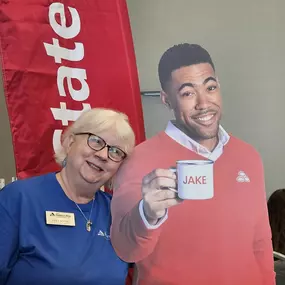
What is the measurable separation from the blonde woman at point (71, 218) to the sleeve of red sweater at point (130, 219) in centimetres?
3

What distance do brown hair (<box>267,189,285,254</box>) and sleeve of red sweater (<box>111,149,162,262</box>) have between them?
48 centimetres

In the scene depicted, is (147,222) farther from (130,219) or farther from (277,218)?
(277,218)

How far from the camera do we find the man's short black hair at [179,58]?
1.35 m

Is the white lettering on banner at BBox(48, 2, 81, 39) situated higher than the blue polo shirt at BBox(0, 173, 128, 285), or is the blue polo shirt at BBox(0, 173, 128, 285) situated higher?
the white lettering on banner at BBox(48, 2, 81, 39)

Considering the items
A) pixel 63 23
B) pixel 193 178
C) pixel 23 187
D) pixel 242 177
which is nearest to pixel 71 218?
pixel 23 187

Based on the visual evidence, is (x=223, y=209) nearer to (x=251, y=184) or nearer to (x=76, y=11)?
(x=251, y=184)

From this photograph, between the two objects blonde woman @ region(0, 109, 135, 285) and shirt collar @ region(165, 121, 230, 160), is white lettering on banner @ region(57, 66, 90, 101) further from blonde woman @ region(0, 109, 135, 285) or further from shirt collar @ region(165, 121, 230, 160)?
shirt collar @ region(165, 121, 230, 160)

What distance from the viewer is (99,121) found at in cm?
139

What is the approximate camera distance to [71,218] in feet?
4.50

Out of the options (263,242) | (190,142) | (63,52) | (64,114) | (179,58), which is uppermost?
(63,52)

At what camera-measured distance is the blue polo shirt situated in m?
1.32

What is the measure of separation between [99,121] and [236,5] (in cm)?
66

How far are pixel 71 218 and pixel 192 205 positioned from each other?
1.26 feet

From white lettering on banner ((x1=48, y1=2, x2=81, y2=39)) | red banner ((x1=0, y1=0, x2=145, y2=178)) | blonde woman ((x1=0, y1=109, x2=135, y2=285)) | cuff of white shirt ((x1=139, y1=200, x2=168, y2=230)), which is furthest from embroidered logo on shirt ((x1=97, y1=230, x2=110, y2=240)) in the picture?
white lettering on banner ((x1=48, y1=2, x2=81, y2=39))
